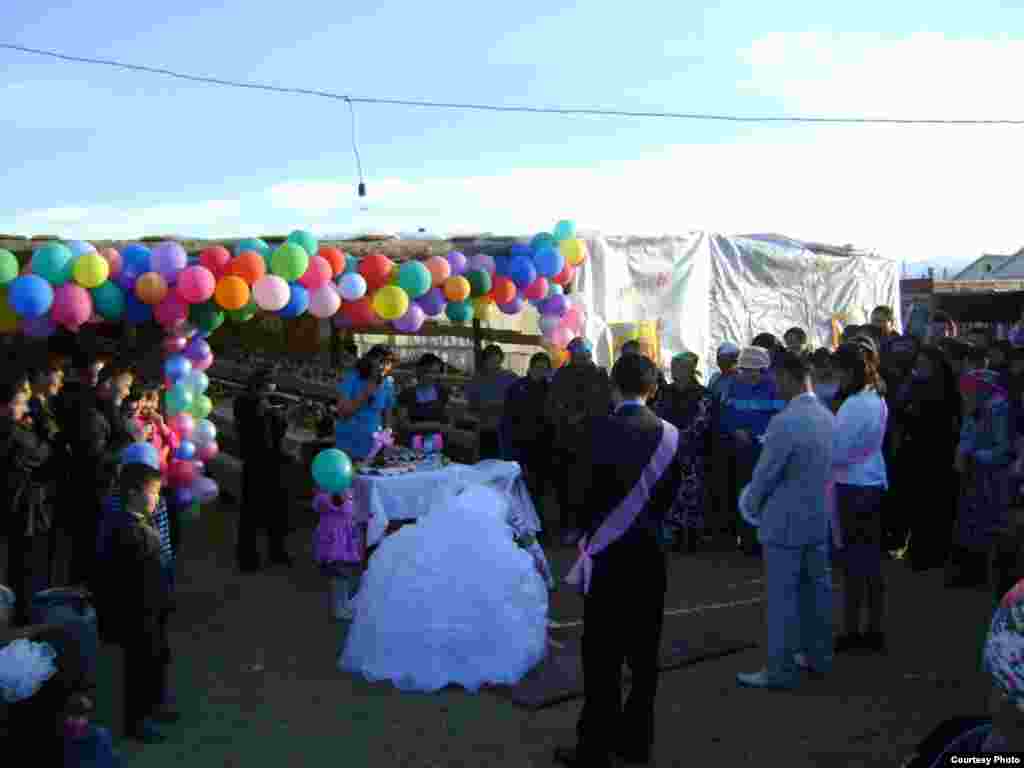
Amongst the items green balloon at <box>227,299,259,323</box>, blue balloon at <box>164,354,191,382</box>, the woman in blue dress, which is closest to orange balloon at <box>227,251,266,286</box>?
green balloon at <box>227,299,259,323</box>

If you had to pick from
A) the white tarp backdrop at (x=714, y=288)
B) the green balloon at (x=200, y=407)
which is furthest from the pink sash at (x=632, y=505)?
the white tarp backdrop at (x=714, y=288)

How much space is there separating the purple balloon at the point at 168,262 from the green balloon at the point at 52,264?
0.63m

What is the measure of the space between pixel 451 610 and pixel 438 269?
4.07 metres

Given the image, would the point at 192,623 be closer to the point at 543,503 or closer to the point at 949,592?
the point at 543,503

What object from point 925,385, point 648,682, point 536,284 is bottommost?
point 648,682

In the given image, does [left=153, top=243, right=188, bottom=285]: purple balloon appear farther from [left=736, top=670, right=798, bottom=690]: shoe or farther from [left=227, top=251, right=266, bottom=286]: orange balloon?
[left=736, top=670, right=798, bottom=690]: shoe

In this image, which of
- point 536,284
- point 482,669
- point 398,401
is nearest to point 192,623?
point 482,669

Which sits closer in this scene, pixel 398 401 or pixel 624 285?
pixel 398 401

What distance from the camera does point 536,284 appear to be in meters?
9.45

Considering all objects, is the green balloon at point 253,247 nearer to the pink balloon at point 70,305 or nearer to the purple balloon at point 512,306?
the pink balloon at point 70,305

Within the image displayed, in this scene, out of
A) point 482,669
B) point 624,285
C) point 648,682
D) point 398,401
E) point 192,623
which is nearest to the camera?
point 648,682

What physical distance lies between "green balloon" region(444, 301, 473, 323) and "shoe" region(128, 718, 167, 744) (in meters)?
5.02

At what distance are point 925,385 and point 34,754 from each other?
22.5 feet

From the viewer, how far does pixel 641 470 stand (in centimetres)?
430
